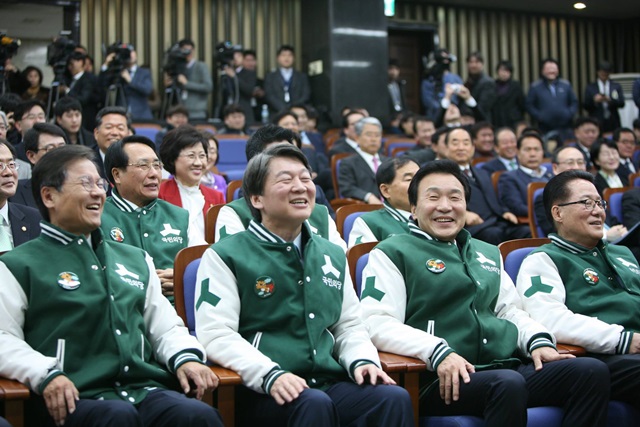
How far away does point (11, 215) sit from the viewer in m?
2.82

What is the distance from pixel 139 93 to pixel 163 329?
5.44 metres

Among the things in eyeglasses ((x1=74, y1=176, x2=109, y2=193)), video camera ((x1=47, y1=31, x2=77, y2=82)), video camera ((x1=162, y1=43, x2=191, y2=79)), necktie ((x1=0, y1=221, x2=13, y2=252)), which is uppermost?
video camera ((x1=162, y1=43, x2=191, y2=79))

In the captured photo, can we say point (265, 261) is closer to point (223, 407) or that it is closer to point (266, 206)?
point (266, 206)

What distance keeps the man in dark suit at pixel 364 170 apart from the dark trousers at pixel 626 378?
2.54 m

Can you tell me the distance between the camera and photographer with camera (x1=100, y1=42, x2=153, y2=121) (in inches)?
257

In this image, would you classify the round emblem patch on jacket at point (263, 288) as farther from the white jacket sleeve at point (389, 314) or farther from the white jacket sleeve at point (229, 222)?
the white jacket sleeve at point (229, 222)

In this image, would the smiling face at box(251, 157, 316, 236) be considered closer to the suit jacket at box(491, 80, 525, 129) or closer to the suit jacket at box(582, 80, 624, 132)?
the suit jacket at box(491, 80, 525, 129)

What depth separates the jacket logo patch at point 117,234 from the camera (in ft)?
9.12

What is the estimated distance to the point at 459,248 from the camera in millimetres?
2492

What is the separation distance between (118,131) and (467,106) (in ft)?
14.1

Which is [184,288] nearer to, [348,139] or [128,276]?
[128,276]

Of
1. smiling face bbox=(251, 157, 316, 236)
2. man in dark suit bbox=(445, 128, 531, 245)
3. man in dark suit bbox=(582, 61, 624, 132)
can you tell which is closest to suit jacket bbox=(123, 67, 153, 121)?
man in dark suit bbox=(445, 128, 531, 245)

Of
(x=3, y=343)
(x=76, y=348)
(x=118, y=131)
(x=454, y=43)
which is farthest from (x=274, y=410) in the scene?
(x=454, y=43)

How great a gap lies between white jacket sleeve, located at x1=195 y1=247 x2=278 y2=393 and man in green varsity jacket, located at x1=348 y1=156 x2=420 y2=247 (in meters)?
1.13
